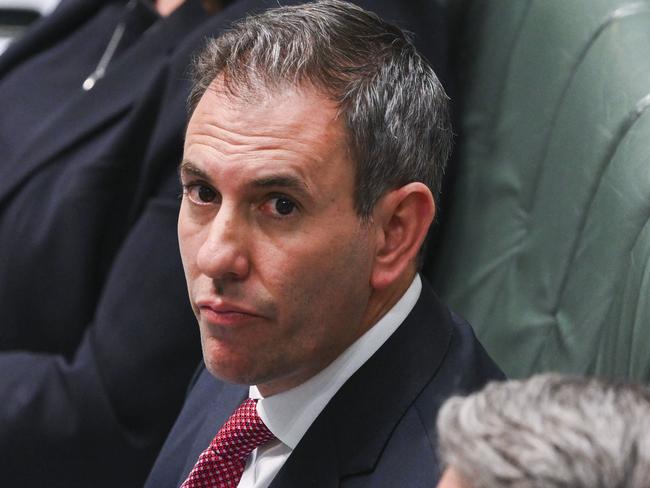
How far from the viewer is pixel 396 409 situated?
1.12m

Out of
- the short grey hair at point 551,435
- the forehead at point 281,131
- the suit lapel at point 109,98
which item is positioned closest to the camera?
the short grey hair at point 551,435

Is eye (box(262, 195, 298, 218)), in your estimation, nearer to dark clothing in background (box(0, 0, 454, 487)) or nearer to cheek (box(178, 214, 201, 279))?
cheek (box(178, 214, 201, 279))

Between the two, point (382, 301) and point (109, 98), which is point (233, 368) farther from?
point (109, 98)

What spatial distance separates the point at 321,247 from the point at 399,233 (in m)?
0.07

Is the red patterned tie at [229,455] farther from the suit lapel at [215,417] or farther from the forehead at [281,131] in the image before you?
the forehead at [281,131]

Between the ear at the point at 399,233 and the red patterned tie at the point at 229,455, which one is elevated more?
the ear at the point at 399,233

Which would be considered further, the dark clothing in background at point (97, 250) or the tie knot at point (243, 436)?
the dark clothing in background at point (97, 250)

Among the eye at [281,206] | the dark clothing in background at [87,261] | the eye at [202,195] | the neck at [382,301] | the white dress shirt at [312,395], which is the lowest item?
the dark clothing in background at [87,261]

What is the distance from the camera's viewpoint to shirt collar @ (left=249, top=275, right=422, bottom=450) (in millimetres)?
1145

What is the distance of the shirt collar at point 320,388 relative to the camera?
1145mm

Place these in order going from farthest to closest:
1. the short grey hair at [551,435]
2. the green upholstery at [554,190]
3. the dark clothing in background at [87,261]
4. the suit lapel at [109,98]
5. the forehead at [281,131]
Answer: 1. the suit lapel at [109,98]
2. the dark clothing in background at [87,261]
3. the green upholstery at [554,190]
4. the forehead at [281,131]
5. the short grey hair at [551,435]

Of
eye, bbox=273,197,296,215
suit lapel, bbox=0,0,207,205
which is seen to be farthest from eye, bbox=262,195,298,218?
suit lapel, bbox=0,0,207,205

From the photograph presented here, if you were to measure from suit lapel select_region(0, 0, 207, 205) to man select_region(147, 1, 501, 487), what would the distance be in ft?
2.05

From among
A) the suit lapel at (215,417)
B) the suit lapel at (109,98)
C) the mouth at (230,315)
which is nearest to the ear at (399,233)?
the mouth at (230,315)
